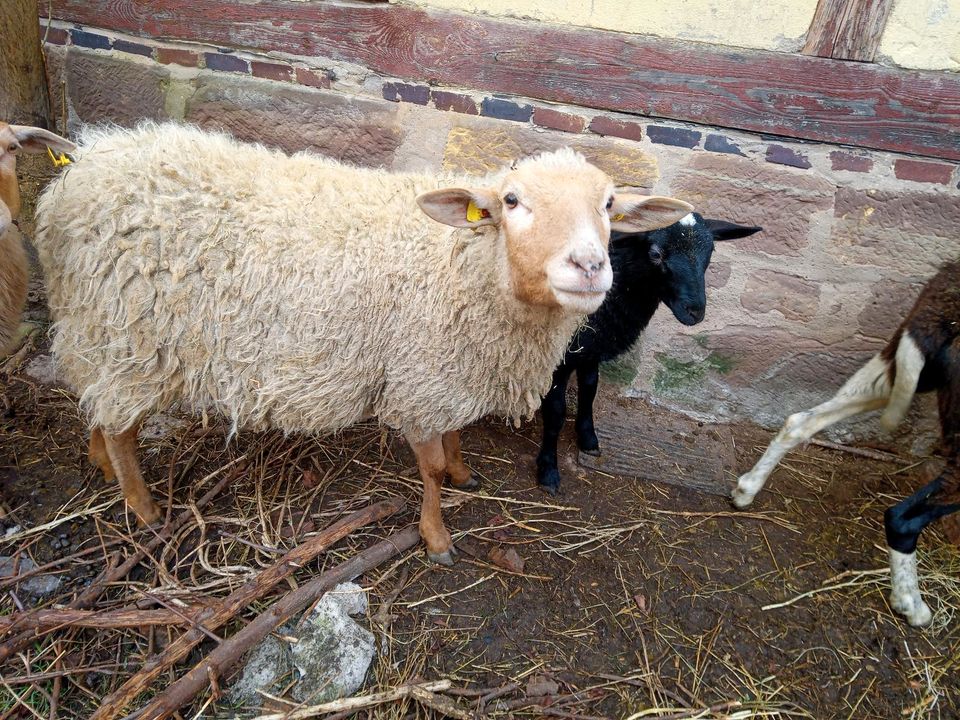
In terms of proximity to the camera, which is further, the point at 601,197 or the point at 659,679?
the point at 659,679

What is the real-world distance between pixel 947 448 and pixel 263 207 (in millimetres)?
2965

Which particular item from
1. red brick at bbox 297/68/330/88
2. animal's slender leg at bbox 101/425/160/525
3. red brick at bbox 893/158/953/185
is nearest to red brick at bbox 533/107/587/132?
red brick at bbox 297/68/330/88

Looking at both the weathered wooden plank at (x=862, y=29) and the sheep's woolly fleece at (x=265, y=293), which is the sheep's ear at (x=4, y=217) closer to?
the sheep's woolly fleece at (x=265, y=293)

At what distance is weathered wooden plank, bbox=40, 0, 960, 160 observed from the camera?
103 inches

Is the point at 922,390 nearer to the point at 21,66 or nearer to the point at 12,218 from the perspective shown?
the point at 12,218

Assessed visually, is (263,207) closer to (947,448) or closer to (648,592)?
(648,592)

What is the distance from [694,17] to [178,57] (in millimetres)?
2954

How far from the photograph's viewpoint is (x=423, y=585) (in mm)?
2367

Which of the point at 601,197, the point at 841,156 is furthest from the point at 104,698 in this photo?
the point at 841,156

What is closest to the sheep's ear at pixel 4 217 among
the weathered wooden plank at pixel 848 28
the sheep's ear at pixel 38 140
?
the sheep's ear at pixel 38 140

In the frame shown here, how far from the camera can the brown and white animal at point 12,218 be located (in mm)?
1991

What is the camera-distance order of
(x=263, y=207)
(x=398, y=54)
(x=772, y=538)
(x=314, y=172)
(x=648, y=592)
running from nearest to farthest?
(x=263, y=207) < (x=314, y=172) < (x=648, y=592) < (x=772, y=538) < (x=398, y=54)

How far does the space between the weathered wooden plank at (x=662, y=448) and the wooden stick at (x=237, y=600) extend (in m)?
1.30

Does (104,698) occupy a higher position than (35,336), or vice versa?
(35,336)
